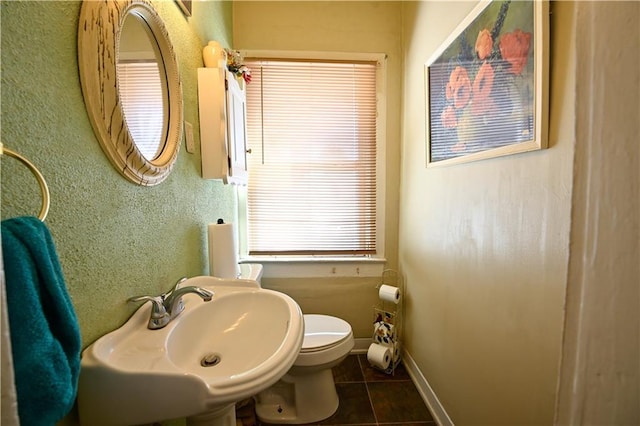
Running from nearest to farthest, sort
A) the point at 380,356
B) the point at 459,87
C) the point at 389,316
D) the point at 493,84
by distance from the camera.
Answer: the point at 493,84 → the point at 459,87 → the point at 380,356 → the point at 389,316

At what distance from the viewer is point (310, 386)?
5.00ft

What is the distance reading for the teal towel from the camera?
1.21ft

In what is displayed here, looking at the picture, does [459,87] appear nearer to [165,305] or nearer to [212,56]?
[212,56]

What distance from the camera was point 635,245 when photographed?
28 centimetres

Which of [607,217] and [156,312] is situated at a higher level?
[607,217]

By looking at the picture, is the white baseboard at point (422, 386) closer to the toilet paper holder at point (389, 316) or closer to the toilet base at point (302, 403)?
the toilet paper holder at point (389, 316)

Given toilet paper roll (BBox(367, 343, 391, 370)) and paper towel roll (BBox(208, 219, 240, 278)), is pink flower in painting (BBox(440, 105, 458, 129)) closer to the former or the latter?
paper towel roll (BBox(208, 219, 240, 278))

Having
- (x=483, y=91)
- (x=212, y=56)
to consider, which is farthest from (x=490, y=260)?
(x=212, y=56)

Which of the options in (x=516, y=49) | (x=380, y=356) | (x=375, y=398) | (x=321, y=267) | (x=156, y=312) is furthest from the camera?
(x=321, y=267)

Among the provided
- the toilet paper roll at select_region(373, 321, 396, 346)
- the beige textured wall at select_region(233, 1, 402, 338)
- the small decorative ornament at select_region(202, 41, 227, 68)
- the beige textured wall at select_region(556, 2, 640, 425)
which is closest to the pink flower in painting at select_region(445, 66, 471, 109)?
the beige textured wall at select_region(233, 1, 402, 338)

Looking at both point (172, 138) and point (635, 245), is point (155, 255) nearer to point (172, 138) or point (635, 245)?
point (172, 138)

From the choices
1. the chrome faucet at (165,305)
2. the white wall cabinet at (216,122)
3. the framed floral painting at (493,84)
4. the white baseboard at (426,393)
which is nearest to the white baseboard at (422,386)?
the white baseboard at (426,393)

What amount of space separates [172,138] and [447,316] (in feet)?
4.82

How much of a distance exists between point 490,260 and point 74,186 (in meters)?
1.29
